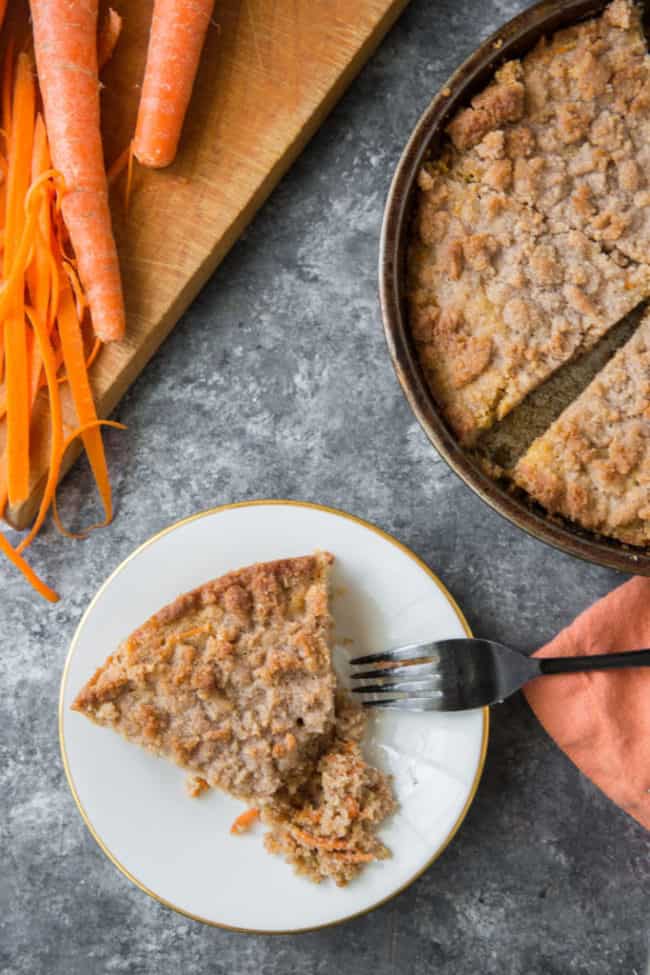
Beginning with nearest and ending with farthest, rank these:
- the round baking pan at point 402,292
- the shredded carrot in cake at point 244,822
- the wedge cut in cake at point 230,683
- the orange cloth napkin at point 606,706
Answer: the round baking pan at point 402,292
the wedge cut in cake at point 230,683
the shredded carrot in cake at point 244,822
the orange cloth napkin at point 606,706

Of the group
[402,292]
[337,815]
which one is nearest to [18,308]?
[402,292]

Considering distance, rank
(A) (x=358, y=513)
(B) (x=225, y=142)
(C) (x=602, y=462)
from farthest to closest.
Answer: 1. (A) (x=358, y=513)
2. (B) (x=225, y=142)
3. (C) (x=602, y=462)

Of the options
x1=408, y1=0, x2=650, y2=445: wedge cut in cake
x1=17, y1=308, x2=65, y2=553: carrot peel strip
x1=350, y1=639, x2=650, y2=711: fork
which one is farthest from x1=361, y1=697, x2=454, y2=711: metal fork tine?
x1=17, y1=308, x2=65, y2=553: carrot peel strip

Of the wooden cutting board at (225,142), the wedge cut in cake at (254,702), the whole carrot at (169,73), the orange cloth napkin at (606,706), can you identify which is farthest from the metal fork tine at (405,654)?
the whole carrot at (169,73)

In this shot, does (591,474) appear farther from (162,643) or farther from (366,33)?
(366,33)

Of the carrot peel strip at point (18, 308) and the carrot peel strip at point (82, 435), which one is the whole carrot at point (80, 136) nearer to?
the carrot peel strip at point (18, 308)

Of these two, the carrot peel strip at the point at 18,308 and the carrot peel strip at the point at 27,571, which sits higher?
the carrot peel strip at the point at 18,308

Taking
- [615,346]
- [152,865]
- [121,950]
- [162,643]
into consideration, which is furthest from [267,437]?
[121,950]

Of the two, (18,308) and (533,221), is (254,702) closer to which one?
(18,308)
